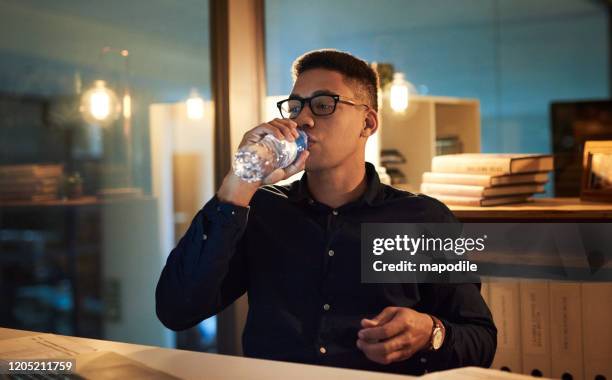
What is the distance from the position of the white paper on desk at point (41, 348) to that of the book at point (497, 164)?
1.37 metres

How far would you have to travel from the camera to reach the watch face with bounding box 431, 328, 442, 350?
1371mm

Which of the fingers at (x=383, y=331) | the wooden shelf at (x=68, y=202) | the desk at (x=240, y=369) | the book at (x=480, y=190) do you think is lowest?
the fingers at (x=383, y=331)

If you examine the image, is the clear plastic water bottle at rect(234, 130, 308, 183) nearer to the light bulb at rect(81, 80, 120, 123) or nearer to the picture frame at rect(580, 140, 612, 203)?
the picture frame at rect(580, 140, 612, 203)

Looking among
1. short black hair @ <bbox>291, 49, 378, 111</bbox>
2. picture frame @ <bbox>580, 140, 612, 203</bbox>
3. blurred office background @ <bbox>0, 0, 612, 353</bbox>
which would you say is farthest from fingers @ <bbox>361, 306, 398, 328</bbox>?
blurred office background @ <bbox>0, 0, 612, 353</bbox>

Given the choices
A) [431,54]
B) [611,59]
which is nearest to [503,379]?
[431,54]

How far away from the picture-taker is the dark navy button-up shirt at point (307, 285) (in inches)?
56.4

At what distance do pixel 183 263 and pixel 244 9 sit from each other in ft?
5.80

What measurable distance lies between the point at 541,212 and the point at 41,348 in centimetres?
135

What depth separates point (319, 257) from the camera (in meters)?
1.55

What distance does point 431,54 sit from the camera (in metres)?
3.46

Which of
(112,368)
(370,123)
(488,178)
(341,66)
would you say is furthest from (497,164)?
(112,368)

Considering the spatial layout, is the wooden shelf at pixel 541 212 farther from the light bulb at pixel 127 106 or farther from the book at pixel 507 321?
the light bulb at pixel 127 106

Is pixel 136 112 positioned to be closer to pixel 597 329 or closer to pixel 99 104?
pixel 99 104

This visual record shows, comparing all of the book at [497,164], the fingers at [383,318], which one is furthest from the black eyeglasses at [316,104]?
the book at [497,164]
